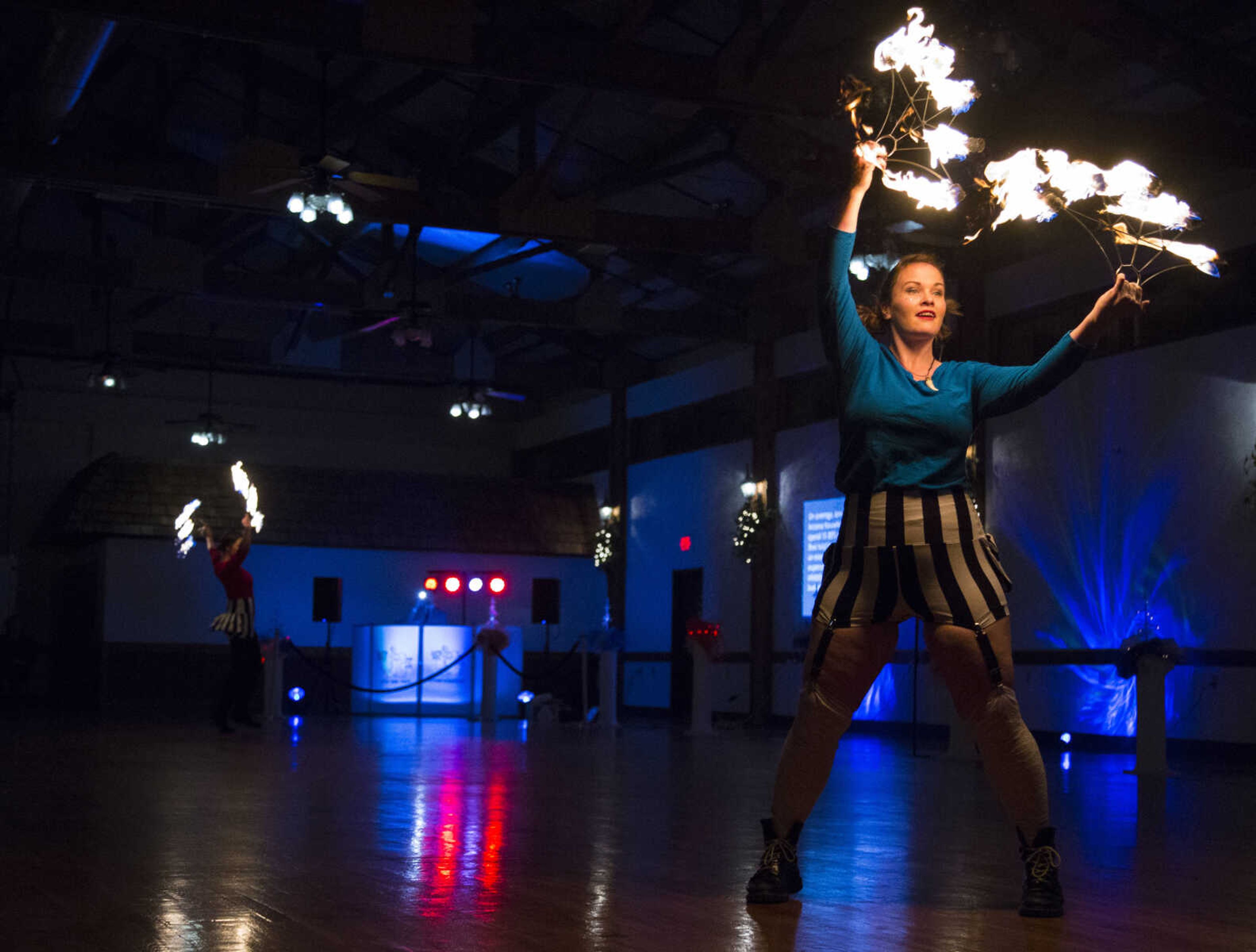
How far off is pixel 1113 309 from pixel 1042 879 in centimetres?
132

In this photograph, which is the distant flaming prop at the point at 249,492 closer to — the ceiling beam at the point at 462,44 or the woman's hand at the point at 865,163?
the ceiling beam at the point at 462,44

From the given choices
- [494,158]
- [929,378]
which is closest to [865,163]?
[929,378]

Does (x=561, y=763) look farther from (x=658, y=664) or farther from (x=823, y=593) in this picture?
(x=658, y=664)

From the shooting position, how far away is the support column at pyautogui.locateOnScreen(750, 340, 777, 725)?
17703 mm

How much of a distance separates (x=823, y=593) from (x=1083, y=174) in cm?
118

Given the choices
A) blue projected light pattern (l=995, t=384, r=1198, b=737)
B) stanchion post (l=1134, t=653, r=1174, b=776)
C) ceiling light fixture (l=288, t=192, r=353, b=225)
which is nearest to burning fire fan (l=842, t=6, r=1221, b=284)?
stanchion post (l=1134, t=653, r=1174, b=776)

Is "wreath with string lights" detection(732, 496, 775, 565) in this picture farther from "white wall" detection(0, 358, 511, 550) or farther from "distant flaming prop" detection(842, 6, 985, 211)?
"distant flaming prop" detection(842, 6, 985, 211)

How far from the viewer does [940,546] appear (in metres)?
3.46

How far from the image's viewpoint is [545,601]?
1814 centimetres

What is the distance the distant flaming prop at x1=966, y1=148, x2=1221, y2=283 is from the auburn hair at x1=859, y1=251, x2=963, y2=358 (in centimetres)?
17

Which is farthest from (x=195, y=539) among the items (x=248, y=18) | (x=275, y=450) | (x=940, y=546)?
(x=940, y=546)

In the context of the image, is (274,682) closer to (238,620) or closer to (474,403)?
(238,620)

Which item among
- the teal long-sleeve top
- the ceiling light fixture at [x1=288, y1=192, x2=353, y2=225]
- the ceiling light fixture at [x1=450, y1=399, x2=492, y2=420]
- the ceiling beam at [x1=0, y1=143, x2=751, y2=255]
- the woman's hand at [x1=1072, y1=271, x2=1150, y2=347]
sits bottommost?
the teal long-sleeve top

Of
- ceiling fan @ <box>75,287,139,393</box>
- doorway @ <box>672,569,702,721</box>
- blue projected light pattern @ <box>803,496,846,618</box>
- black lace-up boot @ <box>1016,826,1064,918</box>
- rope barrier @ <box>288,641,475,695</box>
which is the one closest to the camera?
black lace-up boot @ <box>1016,826,1064,918</box>
